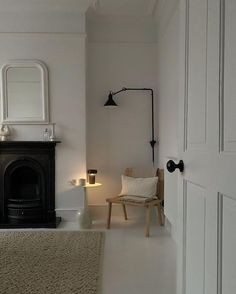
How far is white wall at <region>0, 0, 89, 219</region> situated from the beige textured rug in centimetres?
82

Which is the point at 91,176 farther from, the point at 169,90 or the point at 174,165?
the point at 174,165

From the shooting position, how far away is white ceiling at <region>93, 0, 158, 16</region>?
3986 mm

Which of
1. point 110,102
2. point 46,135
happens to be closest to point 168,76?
point 110,102

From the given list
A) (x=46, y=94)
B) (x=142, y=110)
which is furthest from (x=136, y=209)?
(x=46, y=94)

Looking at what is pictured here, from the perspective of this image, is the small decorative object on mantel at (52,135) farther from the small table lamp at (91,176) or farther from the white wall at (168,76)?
the white wall at (168,76)

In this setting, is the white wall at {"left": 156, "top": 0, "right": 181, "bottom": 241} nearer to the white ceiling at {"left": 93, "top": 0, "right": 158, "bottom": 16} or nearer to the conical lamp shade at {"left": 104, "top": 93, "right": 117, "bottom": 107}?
the white ceiling at {"left": 93, "top": 0, "right": 158, "bottom": 16}

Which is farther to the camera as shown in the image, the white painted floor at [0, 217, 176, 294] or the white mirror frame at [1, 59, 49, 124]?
the white mirror frame at [1, 59, 49, 124]

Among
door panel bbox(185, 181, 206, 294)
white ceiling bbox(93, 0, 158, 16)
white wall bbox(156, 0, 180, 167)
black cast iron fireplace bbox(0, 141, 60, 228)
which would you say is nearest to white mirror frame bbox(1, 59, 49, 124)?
black cast iron fireplace bbox(0, 141, 60, 228)

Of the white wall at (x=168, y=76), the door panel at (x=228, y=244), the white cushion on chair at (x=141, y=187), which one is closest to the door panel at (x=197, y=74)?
the door panel at (x=228, y=244)

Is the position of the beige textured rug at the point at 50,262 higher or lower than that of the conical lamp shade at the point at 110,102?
lower

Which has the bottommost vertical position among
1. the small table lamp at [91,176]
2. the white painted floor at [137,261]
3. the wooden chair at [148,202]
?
the white painted floor at [137,261]

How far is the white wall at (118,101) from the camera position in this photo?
441 cm

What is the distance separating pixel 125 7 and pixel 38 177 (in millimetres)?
2541

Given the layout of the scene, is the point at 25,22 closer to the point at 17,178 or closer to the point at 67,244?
the point at 17,178
